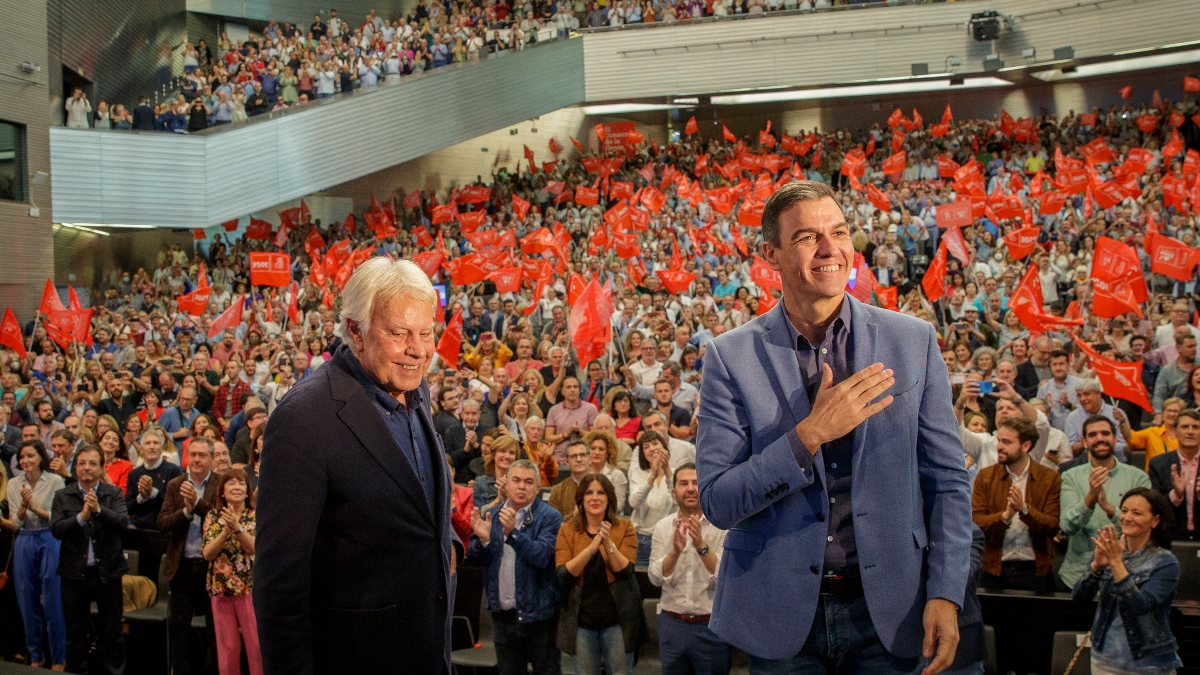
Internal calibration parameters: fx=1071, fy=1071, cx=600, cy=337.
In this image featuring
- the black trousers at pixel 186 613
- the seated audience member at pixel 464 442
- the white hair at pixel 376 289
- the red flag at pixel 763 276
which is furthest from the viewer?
the red flag at pixel 763 276

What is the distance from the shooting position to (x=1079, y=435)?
26.2 ft

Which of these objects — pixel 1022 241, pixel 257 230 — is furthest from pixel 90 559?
pixel 257 230

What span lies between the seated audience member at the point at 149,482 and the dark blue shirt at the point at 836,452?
277 inches

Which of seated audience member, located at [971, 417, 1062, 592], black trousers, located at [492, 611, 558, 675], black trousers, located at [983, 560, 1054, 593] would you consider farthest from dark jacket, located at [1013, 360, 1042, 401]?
black trousers, located at [492, 611, 558, 675]

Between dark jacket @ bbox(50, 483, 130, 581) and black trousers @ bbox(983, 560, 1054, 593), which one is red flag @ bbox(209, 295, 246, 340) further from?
black trousers @ bbox(983, 560, 1054, 593)

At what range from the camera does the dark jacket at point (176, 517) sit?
277 inches

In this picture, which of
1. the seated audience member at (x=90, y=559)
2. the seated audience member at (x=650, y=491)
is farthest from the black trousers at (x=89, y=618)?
the seated audience member at (x=650, y=491)

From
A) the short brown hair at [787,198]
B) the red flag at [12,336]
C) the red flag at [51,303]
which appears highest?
the red flag at [51,303]

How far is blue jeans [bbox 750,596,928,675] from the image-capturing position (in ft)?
7.32

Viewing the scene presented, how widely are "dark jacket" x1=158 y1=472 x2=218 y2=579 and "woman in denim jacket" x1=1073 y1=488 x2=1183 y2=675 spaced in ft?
17.3

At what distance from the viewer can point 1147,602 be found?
16.2 ft

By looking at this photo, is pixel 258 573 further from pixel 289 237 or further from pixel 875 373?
pixel 289 237

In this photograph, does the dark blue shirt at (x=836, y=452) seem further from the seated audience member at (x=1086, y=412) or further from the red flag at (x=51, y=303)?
the red flag at (x=51, y=303)

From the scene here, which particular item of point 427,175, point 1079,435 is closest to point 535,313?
point 1079,435
